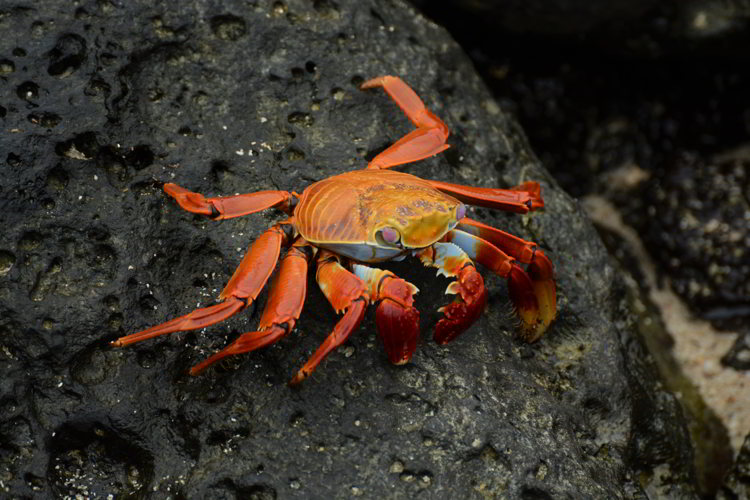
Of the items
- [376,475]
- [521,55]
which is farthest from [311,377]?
[521,55]

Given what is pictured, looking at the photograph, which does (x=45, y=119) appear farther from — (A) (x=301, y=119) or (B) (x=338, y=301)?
(B) (x=338, y=301)

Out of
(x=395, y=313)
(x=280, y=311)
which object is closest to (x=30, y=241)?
(x=280, y=311)

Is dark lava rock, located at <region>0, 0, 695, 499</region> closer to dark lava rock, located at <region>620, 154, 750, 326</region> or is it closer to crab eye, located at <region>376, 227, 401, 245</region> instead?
crab eye, located at <region>376, 227, 401, 245</region>

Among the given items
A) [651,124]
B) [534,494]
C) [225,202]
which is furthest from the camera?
[651,124]

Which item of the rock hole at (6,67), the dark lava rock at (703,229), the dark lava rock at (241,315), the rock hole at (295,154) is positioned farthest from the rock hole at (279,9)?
the dark lava rock at (703,229)

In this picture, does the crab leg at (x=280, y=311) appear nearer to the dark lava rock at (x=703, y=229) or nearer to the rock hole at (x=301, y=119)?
the rock hole at (x=301, y=119)
